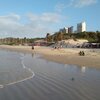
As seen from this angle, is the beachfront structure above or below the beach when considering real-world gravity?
above

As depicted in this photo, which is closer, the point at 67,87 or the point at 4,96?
the point at 4,96

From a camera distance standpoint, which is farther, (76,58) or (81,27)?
(81,27)

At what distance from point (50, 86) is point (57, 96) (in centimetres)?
235

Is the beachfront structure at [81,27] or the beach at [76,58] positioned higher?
the beachfront structure at [81,27]

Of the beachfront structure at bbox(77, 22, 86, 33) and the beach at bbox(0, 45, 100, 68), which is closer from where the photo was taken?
the beach at bbox(0, 45, 100, 68)

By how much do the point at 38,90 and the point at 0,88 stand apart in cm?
182

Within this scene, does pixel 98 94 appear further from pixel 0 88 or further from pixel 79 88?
pixel 0 88

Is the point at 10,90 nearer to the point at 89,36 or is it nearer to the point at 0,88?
the point at 0,88

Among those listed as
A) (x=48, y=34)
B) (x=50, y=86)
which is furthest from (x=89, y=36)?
(x=50, y=86)

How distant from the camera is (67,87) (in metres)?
12.6

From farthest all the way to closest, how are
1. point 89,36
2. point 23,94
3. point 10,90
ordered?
point 89,36 < point 10,90 < point 23,94

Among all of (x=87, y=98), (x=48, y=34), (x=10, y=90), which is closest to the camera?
(x=87, y=98)

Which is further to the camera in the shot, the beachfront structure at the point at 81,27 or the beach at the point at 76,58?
the beachfront structure at the point at 81,27

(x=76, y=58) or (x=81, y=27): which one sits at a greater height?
(x=81, y=27)
